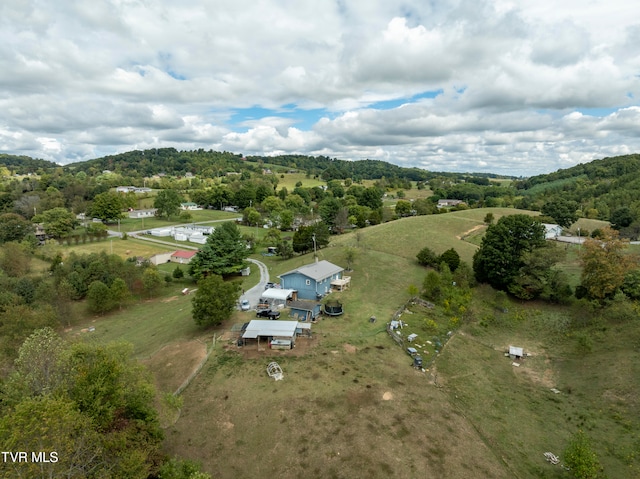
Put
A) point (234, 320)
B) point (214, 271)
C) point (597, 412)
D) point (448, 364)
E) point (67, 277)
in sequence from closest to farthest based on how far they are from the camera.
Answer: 1. point (597, 412)
2. point (448, 364)
3. point (234, 320)
4. point (67, 277)
5. point (214, 271)

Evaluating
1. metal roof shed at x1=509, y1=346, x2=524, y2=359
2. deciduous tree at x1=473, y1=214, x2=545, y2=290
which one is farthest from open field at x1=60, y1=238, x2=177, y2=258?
metal roof shed at x1=509, y1=346, x2=524, y2=359

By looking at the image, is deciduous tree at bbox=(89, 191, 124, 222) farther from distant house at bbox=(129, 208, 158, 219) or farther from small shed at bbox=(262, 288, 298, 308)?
small shed at bbox=(262, 288, 298, 308)

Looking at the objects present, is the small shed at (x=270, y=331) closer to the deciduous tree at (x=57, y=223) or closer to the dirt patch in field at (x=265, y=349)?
the dirt patch in field at (x=265, y=349)

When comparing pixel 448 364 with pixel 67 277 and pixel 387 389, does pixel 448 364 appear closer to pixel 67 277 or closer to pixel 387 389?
pixel 387 389

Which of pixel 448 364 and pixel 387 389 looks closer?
pixel 387 389

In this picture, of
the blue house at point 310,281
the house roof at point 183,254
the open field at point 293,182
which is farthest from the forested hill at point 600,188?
the open field at point 293,182

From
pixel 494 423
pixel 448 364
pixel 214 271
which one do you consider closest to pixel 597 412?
pixel 494 423
